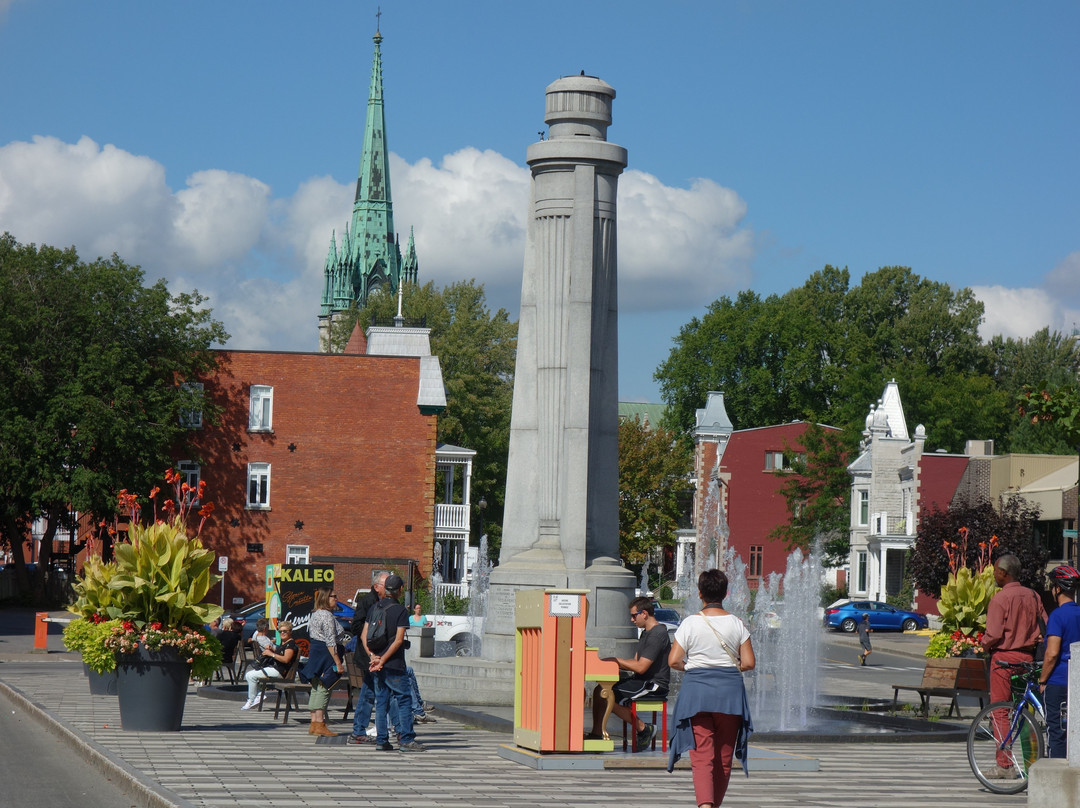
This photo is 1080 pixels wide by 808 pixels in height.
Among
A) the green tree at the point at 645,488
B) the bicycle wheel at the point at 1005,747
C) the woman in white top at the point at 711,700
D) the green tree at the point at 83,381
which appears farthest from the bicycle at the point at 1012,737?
the green tree at the point at 645,488

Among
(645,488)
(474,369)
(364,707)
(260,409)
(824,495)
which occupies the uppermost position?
(474,369)

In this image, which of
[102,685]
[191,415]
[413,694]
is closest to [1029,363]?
[191,415]

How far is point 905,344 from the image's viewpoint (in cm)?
8850

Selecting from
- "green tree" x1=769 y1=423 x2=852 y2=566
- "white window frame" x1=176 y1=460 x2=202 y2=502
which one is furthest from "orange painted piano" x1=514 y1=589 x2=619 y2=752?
"green tree" x1=769 y1=423 x2=852 y2=566

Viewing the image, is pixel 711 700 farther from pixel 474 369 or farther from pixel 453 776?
pixel 474 369

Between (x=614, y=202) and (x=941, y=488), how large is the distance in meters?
50.4

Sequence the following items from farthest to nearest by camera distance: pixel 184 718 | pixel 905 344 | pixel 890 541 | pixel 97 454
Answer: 1. pixel 905 344
2. pixel 890 541
3. pixel 97 454
4. pixel 184 718

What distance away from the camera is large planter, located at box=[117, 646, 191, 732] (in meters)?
15.1

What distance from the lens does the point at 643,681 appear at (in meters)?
13.6

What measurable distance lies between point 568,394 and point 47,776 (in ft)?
30.8

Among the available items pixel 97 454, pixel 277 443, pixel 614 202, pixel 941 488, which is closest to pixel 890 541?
pixel 941 488

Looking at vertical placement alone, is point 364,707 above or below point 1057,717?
below

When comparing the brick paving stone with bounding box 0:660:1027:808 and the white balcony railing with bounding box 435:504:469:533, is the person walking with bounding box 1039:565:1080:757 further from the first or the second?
the white balcony railing with bounding box 435:504:469:533

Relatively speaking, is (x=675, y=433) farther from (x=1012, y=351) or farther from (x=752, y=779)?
(x=752, y=779)
